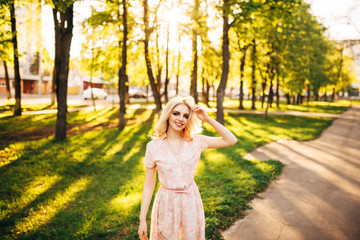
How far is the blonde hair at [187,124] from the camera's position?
2.46 m

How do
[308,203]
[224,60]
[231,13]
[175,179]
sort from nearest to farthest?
[175,179]
[308,203]
[231,13]
[224,60]

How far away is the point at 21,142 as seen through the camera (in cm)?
1048

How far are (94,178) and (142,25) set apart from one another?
32.3 feet

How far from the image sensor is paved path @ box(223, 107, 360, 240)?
397 centimetres

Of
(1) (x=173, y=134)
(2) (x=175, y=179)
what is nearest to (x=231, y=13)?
(1) (x=173, y=134)

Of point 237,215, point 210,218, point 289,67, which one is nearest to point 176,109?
point 210,218

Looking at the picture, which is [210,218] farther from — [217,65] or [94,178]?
[217,65]

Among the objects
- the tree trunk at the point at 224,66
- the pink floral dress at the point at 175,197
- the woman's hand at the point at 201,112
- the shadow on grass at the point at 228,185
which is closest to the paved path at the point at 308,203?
the shadow on grass at the point at 228,185

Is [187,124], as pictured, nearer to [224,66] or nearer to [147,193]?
[147,193]

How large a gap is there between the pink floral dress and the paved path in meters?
1.75

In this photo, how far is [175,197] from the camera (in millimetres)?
2406

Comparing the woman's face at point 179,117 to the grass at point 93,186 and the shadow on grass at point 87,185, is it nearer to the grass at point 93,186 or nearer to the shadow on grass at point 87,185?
the grass at point 93,186

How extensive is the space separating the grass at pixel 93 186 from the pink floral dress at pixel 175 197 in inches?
64.0

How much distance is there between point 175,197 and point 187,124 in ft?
2.49
